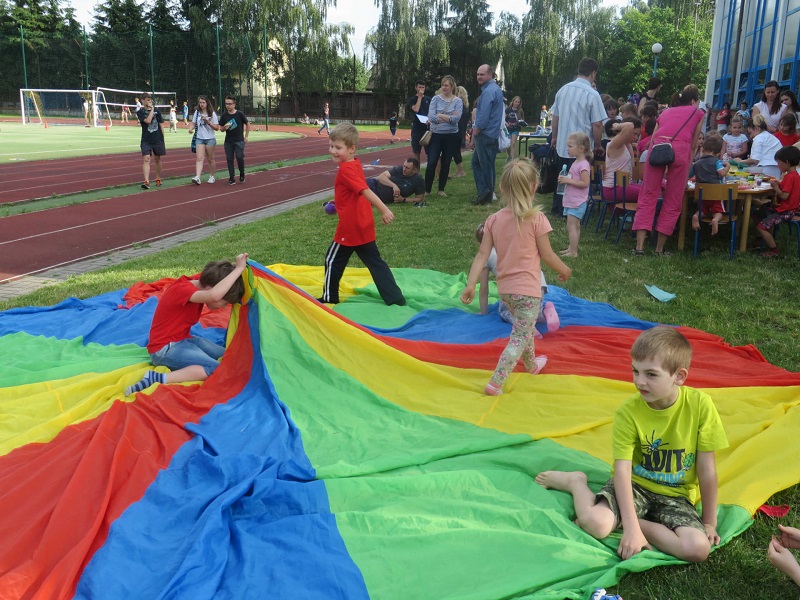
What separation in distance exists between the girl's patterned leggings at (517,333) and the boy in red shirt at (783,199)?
5.18 meters

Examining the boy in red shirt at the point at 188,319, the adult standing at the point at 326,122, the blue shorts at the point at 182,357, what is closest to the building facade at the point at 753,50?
the boy in red shirt at the point at 188,319

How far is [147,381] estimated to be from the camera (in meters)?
4.54

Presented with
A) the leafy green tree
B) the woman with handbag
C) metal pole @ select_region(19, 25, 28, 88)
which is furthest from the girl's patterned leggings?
the leafy green tree

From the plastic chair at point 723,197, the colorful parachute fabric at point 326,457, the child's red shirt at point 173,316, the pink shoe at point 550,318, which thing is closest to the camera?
the colorful parachute fabric at point 326,457

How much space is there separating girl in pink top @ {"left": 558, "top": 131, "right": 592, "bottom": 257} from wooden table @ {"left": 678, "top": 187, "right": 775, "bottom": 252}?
1.27 m

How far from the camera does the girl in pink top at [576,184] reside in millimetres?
8070

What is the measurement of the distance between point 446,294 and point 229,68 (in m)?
41.8

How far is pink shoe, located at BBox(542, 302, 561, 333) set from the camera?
5.69m

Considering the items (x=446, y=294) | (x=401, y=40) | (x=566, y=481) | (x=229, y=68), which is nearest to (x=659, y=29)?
(x=401, y=40)

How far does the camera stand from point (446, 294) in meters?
6.94

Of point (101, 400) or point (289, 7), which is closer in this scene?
point (101, 400)

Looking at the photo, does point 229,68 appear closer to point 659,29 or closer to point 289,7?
point 289,7

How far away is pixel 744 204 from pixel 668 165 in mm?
1086

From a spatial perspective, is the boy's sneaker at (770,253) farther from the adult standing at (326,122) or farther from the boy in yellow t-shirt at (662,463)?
the adult standing at (326,122)
